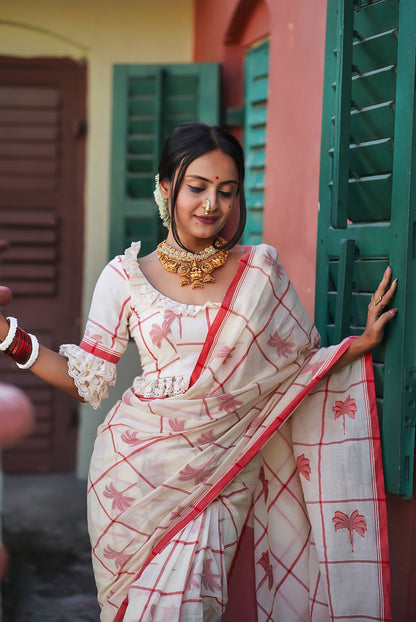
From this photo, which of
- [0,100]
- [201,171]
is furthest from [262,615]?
[0,100]

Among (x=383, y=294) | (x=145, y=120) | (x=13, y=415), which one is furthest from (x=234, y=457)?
(x=145, y=120)

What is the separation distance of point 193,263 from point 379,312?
56 cm

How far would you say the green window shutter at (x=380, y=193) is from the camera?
7.56 feet

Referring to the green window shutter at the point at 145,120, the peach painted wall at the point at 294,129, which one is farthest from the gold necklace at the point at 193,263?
the green window shutter at the point at 145,120

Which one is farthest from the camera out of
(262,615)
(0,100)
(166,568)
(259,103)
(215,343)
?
(0,100)

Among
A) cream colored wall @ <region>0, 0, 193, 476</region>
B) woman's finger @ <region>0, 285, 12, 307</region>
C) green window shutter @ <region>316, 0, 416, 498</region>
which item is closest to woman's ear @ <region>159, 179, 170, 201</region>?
green window shutter @ <region>316, 0, 416, 498</region>

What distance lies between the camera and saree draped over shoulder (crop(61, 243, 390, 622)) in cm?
233

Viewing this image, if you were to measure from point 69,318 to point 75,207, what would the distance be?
2.48ft

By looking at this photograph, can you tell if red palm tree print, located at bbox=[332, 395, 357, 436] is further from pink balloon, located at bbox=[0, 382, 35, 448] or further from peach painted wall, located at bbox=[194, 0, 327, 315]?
pink balloon, located at bbox=[0, 382, 35, 448]

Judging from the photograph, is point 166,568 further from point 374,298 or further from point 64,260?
point 64,260

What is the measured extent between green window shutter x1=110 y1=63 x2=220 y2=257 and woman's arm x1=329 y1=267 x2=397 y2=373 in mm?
2489

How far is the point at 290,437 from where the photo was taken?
259 centimetres

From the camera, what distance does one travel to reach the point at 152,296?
95.7 inches

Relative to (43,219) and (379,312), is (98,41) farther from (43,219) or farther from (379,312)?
(379,312)
